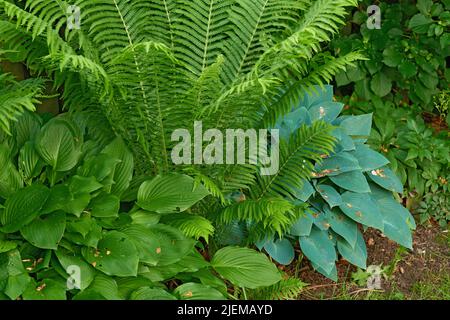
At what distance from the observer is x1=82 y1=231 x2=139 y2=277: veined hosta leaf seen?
3.16m

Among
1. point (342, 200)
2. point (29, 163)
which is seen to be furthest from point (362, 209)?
point (29, 163)

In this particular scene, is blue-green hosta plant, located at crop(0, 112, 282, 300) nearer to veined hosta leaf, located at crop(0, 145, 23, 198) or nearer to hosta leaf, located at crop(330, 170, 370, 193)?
veined hosta leaf, located at crop(0, 145, 23, 198)

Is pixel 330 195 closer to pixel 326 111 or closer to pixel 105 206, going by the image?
pixel 326 111

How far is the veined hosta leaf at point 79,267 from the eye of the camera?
10.2ft

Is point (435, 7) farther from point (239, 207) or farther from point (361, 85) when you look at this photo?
point (239, 207)

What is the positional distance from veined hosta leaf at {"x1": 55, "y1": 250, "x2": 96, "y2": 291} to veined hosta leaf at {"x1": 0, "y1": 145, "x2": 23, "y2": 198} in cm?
42

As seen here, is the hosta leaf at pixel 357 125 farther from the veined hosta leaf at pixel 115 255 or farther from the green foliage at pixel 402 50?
the veined hosta leaf at pixel 115 255

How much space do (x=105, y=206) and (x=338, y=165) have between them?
4.43 ft

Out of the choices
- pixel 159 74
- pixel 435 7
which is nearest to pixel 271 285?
pixel 159 74

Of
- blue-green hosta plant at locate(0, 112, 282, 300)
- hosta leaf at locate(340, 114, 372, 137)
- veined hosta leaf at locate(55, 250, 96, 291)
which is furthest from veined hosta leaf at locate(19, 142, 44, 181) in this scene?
hosta leaf at locate(340, 114, 372, 137)

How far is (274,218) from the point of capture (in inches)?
137
